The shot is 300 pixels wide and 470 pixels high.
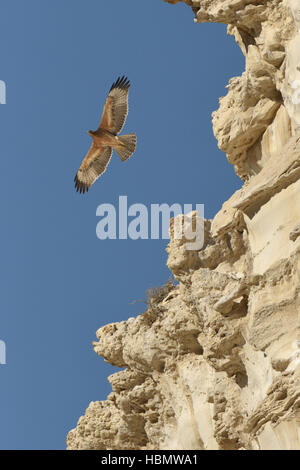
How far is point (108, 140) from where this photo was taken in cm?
1981

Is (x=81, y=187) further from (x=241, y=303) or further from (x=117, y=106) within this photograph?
(x=241, y=303)

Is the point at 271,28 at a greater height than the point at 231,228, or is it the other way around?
the point at 271,28

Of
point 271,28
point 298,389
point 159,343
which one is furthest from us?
point 159,343

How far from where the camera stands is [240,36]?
47.5 feet

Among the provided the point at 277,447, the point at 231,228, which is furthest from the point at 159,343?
the point at 277,447

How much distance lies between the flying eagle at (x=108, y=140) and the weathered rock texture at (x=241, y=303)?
3.59m

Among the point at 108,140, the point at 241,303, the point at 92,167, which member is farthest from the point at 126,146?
the point at 241,303

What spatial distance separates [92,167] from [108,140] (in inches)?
45.7

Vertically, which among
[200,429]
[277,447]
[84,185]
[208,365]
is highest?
[84,185]

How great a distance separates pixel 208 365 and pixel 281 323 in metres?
4.22

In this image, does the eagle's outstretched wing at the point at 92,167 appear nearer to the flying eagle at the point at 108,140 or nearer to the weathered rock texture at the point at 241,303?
the flying eagle at the point at 108,140

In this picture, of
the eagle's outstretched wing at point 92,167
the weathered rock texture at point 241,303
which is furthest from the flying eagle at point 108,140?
the weathered rock texture at point 241,303

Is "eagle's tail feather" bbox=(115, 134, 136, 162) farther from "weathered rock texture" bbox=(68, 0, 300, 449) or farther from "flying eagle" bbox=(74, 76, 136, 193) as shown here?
"weathered rock texture" bbox=(68, 0, 300, 449)
